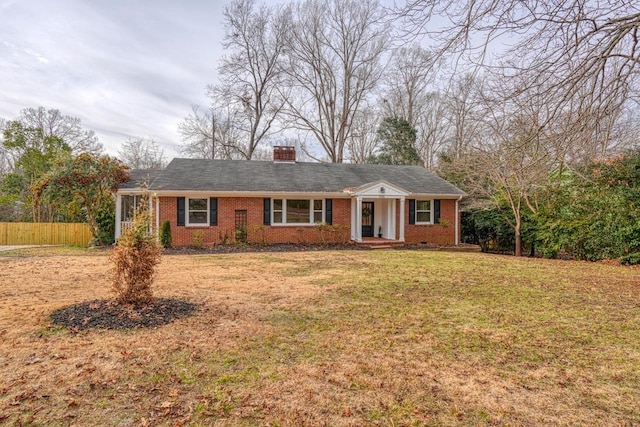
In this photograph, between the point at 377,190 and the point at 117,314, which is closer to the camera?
the point at 117,314

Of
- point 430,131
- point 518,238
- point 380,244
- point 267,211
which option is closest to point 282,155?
point 267,211

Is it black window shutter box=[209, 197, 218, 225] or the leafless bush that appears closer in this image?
the leafless bush

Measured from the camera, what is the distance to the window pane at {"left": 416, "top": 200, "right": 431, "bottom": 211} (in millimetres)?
18188

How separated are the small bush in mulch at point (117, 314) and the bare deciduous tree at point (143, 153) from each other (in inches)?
1246

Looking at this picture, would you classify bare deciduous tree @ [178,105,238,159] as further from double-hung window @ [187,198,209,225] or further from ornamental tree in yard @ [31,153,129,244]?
double-hung window @ [187,198,209,225]

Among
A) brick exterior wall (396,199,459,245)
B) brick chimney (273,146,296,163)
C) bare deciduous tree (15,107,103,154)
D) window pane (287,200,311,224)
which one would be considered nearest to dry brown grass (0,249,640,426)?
window pane (287,200,311,224)

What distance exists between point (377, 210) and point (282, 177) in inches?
198

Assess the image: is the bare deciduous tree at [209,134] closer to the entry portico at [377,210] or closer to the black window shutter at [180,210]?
the black window shutter at [180,210]

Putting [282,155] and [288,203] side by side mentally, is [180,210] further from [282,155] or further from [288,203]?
[282,155]

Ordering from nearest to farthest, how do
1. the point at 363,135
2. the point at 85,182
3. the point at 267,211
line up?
the point at 85,182 → the point at 267,211 → the point at 363,135

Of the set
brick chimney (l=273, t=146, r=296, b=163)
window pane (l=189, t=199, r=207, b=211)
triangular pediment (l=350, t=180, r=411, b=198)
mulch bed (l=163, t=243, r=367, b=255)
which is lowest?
mulch bed (l=163, t=243, r=367, b=255)

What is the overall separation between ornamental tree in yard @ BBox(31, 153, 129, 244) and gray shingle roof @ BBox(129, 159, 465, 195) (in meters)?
2.05

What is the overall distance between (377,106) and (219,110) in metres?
12.7

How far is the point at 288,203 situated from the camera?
16.7 metres
